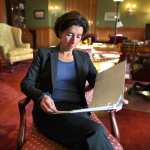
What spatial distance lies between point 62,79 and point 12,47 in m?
4.40

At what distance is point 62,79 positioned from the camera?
1.51m

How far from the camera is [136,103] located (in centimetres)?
331

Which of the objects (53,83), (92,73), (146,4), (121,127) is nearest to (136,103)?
(121,127)

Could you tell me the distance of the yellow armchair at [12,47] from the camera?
16.6 feet

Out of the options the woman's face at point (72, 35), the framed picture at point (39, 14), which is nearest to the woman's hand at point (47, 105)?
the woman's face at point (72, 35)

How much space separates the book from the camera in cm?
114

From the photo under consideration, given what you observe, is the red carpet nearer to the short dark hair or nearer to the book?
the book

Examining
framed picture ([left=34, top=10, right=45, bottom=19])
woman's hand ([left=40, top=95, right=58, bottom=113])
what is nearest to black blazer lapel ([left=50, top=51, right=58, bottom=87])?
woman's hand ([left=40, top=95, right=58, bottom=113])

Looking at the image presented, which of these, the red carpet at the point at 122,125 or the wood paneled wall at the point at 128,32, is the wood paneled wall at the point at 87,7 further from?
the red carpet at the point at 122,125

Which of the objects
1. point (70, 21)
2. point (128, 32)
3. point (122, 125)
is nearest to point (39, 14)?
point (128, 32)

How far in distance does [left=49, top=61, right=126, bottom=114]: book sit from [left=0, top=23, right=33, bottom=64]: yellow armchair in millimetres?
3930

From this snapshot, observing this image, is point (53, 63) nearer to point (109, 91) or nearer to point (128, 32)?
point (109, 91)

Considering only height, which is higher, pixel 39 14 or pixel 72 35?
pixel 39 14

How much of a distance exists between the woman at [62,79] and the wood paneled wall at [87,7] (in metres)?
7.16
